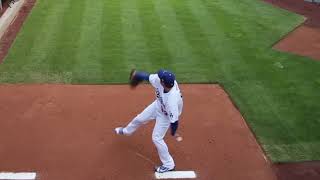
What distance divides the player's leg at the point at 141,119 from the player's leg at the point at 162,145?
303 millimetres

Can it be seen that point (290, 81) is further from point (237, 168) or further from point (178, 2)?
point (178, 2)

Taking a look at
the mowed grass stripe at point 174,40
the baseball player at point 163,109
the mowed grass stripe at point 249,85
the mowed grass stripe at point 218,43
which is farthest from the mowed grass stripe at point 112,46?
the baseball player at point 163,109

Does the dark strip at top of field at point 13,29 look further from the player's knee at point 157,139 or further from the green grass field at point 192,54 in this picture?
the player's knee at point 157,139

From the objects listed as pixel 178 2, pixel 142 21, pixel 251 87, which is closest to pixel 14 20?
pixel 142 21

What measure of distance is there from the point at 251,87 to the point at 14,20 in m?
7.45

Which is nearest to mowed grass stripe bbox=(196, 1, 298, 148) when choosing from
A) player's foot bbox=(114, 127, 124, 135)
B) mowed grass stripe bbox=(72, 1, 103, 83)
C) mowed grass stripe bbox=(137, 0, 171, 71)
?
mowed grass stripe bbox=(137, 0, 171, 71)

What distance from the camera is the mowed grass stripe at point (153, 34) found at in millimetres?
11664

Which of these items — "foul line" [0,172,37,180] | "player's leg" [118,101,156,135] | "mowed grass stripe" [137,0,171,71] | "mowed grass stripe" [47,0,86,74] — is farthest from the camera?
"mowed grass stripe" [137,0,171,71]

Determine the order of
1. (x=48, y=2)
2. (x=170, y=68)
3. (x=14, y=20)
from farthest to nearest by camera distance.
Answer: (x=48, y=2) → (x=14, y=20) → (x=170, y=68)

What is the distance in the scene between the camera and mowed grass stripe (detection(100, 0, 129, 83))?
1084 cm

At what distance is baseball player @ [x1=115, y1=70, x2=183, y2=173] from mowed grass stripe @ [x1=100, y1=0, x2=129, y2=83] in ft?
9.80

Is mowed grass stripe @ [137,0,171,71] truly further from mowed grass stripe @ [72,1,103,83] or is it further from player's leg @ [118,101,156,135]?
player's leg @ [118,101,156,135]

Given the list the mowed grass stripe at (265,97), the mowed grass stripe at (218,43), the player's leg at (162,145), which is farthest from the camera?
the mowed grass stripe at (218,43)

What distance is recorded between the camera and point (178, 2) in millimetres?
16172
